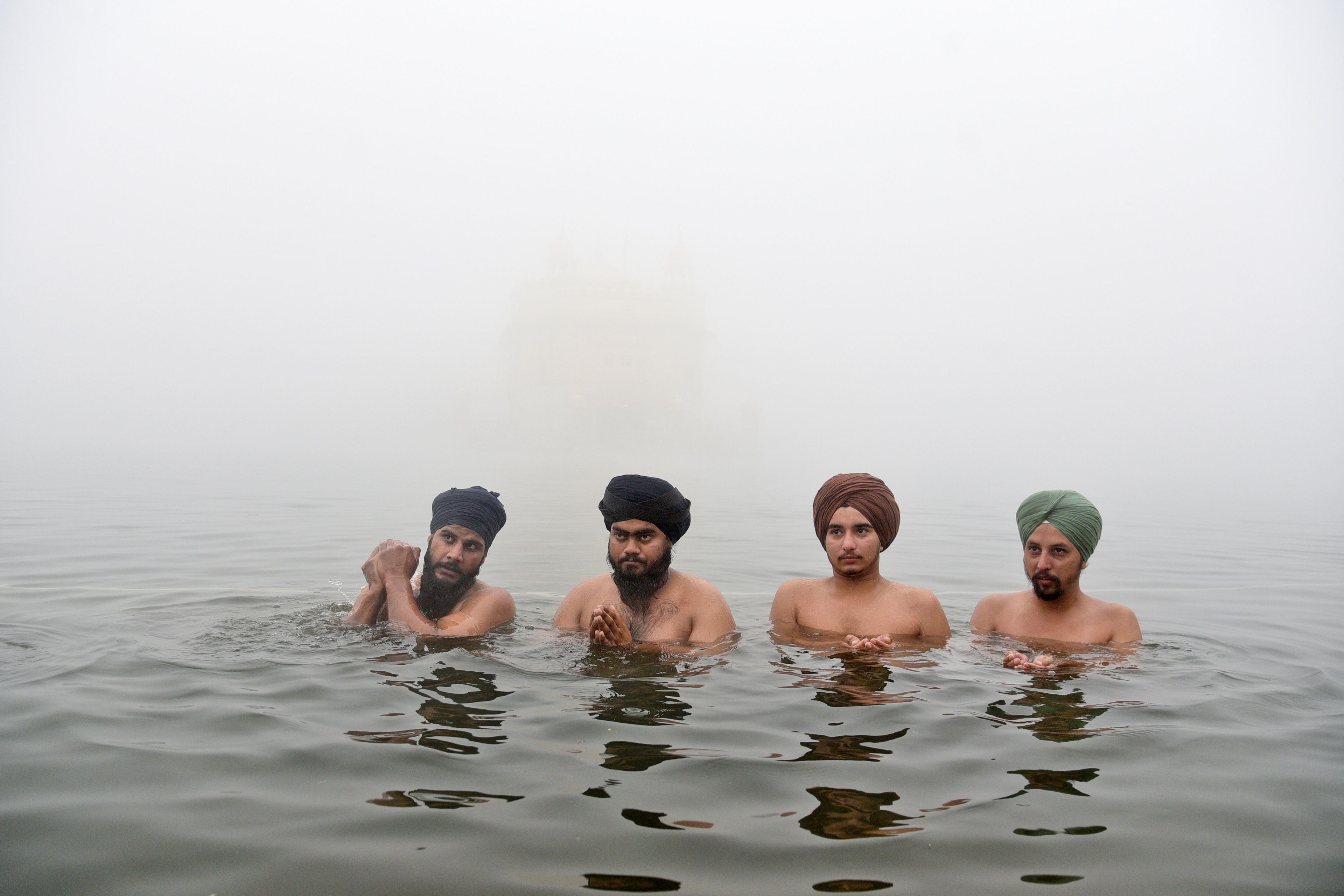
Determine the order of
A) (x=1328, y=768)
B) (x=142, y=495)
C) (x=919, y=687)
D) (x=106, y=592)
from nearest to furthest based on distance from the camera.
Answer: (x=1328, y=768) → (x=919, y=687) → (x=106, y=592) → (x=142, y=495)

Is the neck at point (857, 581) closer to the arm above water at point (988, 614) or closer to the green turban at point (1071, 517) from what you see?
the arm above water at point (988, 614)

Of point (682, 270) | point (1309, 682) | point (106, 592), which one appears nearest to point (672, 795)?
point (1309, 682)

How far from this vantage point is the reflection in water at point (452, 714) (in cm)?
331

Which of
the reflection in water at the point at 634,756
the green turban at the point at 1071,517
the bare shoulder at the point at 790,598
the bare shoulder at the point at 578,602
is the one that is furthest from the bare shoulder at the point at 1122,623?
the reflection in water at the point at 634,756

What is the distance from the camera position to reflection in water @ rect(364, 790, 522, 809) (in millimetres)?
2750

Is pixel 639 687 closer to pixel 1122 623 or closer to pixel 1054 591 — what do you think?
pixel 1054 591

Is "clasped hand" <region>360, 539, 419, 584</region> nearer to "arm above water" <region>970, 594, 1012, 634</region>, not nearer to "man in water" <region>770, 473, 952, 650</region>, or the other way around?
"man in water" <region>770, 473, 952, 650</region>

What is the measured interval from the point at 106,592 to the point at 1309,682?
7.75m

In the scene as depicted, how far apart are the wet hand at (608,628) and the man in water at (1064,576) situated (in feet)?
7.38

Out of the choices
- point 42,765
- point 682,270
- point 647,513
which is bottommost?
point 42,765

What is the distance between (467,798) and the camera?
280 centimetres

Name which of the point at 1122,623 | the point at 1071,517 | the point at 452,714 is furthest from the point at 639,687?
the point at 1122,623

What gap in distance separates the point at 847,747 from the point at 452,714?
1.53m

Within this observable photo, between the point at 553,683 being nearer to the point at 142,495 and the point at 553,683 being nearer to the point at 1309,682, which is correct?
the point at 1309,682
